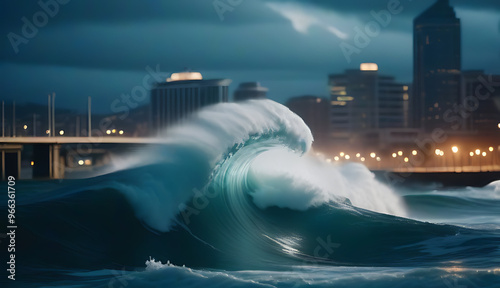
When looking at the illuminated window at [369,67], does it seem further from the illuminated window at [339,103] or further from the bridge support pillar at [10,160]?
the bridge support pillar at [10,160]

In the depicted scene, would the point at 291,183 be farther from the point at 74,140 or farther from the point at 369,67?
the point at 369,67

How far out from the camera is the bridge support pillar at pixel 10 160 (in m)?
76.4

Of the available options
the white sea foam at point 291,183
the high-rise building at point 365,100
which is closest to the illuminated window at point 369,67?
the high-rise building at point 365,100

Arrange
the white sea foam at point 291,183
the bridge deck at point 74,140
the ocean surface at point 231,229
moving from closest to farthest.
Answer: the ocean surface at point 231,229, the white sea foam at point 291,183, the bridge deck at point 74,140

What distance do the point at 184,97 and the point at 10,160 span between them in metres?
112

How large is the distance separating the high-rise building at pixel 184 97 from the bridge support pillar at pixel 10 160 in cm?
10743

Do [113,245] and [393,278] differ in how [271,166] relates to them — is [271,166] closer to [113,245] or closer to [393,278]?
[113,245]

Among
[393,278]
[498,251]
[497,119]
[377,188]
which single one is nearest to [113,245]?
[393,278]

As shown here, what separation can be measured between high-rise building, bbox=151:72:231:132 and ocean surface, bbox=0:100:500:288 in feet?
525

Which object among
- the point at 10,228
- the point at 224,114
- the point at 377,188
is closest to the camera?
the point at 10,228

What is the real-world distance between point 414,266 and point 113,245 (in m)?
7.37

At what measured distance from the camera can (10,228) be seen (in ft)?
54.3

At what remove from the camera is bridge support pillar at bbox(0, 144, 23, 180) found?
7644cm

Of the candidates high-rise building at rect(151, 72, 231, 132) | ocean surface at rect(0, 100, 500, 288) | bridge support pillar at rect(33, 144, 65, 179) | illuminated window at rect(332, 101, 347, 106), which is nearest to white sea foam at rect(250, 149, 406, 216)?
ocean surface at rect(0, 100, 500, 288)
